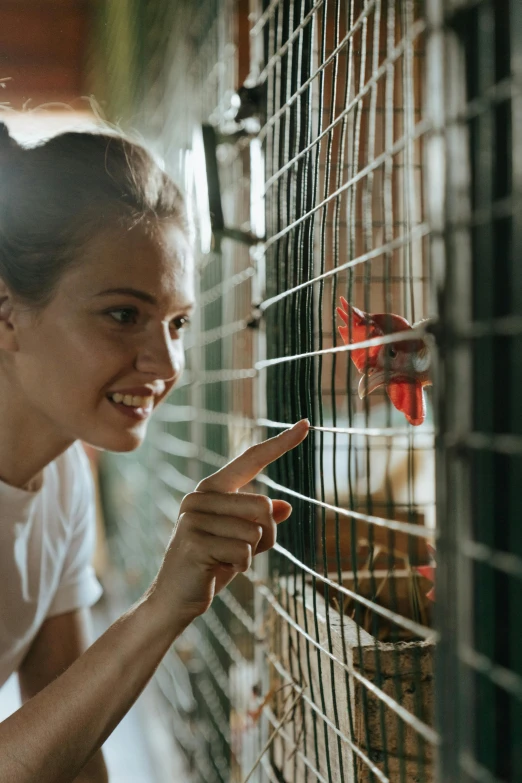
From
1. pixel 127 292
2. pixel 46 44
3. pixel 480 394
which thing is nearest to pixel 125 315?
pixel 127 292

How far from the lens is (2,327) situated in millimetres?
967

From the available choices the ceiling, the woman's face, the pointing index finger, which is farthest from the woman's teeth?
the ceiling

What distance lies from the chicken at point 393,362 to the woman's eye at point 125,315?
0.33 meters

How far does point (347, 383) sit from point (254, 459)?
0.12 metres

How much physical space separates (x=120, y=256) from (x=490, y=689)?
2.09 ft

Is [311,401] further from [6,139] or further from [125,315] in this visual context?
[6,139]

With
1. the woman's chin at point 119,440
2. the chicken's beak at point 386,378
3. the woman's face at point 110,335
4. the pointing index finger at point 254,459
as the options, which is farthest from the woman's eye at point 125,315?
the chicken's beak at point 386,378

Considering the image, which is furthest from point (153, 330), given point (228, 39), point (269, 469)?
point (228, 39)

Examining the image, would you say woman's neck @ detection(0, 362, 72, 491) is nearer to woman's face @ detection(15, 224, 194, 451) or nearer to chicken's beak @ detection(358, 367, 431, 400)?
woman's face @ detection(15, 224, 194, 451)

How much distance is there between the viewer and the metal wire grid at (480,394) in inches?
18.7

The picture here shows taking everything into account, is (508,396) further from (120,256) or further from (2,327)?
(2,327)

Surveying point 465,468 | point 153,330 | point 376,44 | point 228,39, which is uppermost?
point 228,39

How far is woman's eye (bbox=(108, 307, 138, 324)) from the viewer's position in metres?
0.93

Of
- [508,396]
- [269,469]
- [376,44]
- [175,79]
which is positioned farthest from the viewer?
[175,79]
